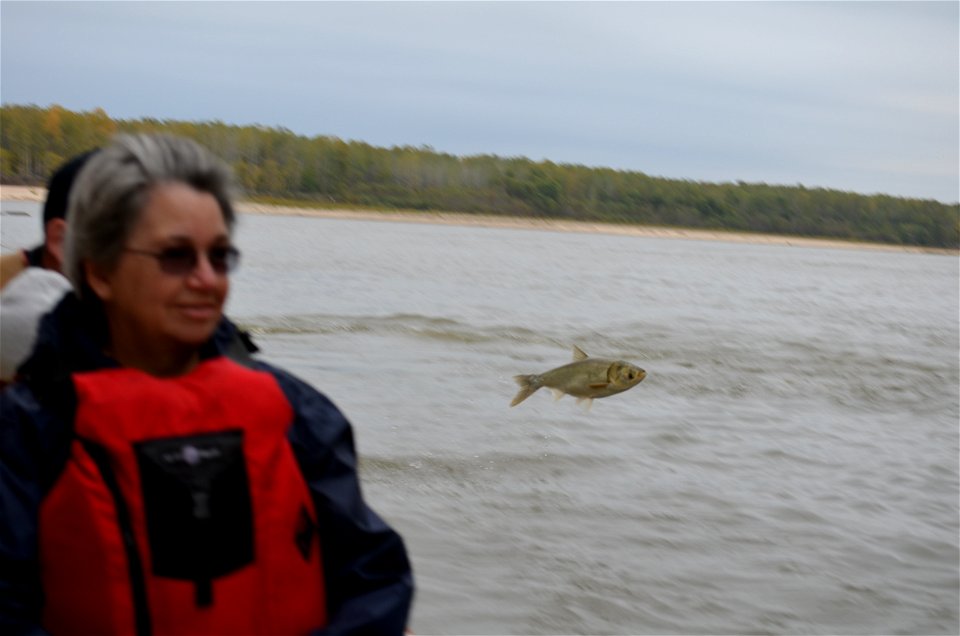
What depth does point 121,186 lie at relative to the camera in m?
2.37

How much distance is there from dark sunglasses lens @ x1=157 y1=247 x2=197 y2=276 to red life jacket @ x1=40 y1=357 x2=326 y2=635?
0.59 feet

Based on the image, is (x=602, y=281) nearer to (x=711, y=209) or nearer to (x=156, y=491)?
(x=156, y=491)

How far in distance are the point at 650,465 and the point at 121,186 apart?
1092cm

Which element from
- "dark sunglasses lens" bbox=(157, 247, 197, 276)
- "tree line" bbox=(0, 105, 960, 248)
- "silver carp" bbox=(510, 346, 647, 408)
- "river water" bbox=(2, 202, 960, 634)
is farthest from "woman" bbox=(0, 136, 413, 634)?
"tree line" bbox=(0, 105, 960, 248)

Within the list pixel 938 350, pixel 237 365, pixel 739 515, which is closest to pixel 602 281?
pixel 938 350

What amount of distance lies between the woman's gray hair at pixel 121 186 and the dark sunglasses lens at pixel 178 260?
2.8 inches

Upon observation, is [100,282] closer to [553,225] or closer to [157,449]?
[157,449]

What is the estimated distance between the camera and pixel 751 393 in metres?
19.4

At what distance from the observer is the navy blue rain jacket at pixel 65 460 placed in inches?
91.0

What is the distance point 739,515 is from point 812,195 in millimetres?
141115

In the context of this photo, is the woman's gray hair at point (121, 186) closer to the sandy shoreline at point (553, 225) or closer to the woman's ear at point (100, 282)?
the woman's ear at point (100, 282)

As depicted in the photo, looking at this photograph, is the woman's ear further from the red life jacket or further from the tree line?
the tree line

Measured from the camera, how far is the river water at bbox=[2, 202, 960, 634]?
854cm

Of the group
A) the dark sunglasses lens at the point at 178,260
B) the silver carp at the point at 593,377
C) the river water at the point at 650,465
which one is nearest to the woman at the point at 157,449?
the dark sunglasses lens at the point at 178,260
